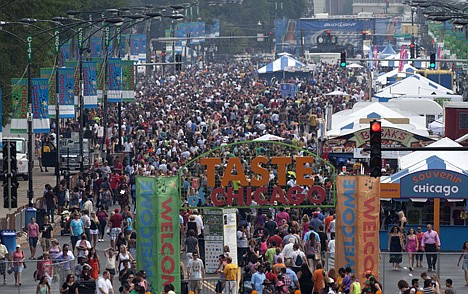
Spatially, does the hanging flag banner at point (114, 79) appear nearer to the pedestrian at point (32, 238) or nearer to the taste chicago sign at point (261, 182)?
the pedestrian at point (32, 238)

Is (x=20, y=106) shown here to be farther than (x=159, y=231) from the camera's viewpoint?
Yes

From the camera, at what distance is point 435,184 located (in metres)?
38.9

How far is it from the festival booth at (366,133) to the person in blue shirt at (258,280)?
1793cm

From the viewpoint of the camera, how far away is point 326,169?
32.1 m

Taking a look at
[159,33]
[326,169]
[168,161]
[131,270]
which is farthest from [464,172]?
[159,33]

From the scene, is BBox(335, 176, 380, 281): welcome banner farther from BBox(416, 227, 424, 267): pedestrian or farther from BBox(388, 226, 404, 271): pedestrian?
BBox(388, 226, 404, 271): pedestrian

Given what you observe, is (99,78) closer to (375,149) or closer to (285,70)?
(375,149)

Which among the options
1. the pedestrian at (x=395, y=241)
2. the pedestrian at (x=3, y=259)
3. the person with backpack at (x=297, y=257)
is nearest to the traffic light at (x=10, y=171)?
the pedestrian at (x=3, y=259)

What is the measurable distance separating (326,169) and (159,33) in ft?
484

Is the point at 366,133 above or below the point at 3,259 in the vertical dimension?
above

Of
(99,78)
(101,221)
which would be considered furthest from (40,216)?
(99,78)

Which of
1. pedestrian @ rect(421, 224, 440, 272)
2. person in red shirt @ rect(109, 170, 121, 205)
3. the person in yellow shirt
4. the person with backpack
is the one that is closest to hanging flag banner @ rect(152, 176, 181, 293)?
the person in yellow shirt

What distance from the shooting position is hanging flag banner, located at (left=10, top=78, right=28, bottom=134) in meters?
47.0

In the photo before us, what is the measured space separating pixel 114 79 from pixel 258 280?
37288mm
